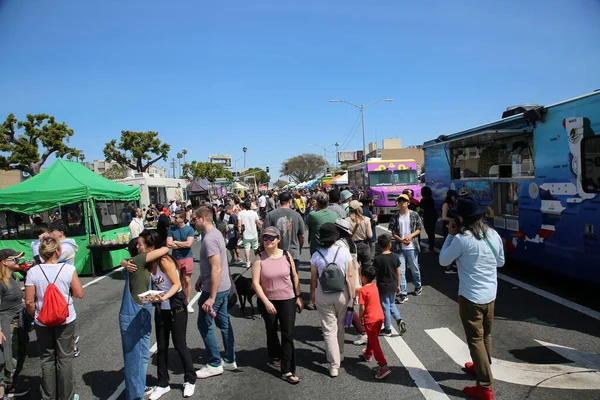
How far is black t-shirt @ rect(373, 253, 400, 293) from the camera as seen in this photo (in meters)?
5.24

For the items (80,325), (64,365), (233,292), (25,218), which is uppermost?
(25,218)

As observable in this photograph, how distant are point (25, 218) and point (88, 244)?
2.12 m

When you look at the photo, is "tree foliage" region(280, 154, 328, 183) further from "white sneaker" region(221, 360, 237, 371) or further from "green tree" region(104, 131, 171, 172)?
"white sneaker" region(221, 360, 237, 371)

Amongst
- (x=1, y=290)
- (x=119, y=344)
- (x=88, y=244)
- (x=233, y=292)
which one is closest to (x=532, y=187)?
(x=233, y=292)

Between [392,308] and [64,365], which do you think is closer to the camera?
[64,365]

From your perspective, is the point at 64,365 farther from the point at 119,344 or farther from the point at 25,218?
the point at 25,218

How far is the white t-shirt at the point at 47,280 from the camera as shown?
3.90m

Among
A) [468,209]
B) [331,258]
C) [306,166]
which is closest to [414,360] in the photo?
[331,258]

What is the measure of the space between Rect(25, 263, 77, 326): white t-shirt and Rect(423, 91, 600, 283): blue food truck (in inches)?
283

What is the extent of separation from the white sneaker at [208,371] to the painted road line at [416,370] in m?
2.08

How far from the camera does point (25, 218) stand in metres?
11.6

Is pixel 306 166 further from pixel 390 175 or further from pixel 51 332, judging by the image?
pixel 51 332

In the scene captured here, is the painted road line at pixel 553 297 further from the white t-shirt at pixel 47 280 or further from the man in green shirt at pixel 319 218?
the white t-shirt at pixel 47 280

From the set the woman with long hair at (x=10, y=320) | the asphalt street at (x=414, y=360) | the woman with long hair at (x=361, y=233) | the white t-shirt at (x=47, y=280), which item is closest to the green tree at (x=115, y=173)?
the asphalt street at (x=414, y=360)
